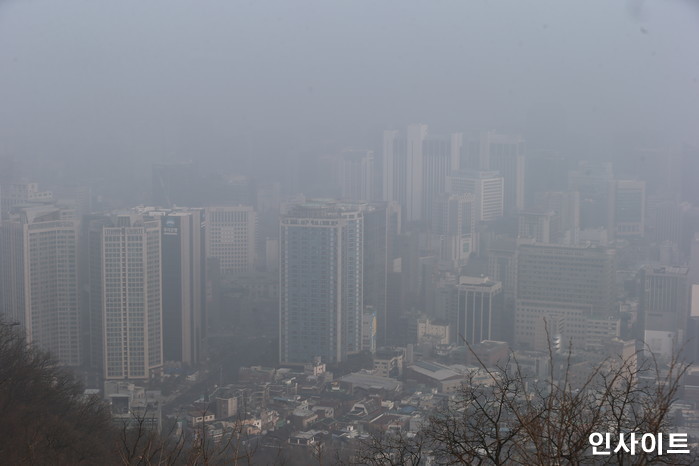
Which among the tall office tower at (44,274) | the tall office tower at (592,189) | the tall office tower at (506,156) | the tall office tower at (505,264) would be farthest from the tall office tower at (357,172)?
the tall office tower at (44,274)

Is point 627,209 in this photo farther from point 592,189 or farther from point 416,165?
point 416,165

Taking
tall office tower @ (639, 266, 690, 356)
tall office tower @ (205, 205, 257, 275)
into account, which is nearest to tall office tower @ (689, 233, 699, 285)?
tall office tower @ (639, 266, 690, 356)

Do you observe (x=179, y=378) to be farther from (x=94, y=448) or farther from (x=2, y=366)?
(x=94, y=448)

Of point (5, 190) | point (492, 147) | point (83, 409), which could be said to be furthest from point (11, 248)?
point (492, 147)

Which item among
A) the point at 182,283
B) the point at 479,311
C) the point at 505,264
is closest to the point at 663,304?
the point at 479,311

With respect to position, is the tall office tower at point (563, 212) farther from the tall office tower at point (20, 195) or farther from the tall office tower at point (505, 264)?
the tall office tower at point (20, 195)

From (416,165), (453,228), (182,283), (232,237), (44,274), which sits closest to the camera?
(44,274)

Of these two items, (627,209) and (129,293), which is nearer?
(129,293)
